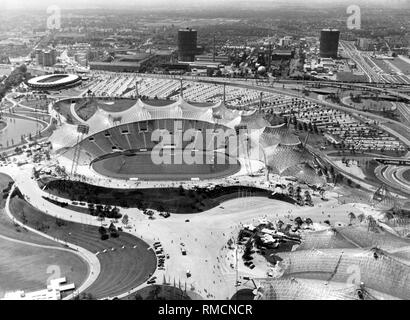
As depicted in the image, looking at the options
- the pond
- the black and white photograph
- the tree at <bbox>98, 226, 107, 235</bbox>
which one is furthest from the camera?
the pond

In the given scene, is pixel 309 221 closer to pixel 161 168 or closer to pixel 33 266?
pixel 161 168

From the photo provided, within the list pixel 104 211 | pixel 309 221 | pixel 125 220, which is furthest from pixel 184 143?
pixel 309 221

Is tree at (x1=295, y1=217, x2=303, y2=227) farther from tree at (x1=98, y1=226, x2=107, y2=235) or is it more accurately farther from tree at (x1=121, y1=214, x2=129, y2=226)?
tree at (x1=98, y1=226, x2=107, y2=235)

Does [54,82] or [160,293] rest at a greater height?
[54,82]

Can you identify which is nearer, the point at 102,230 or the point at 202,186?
the point at 102,230


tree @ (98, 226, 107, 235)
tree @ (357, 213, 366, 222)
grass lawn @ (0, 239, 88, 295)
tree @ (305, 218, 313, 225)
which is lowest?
grass lawn @ (0, 239, 88, 295)

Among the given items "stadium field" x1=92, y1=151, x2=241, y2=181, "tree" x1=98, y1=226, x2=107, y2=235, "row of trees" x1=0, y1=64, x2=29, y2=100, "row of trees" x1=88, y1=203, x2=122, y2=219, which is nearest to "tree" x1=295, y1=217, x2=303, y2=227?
"stadium field" x1=92, y1=151, x2=241, y2=181

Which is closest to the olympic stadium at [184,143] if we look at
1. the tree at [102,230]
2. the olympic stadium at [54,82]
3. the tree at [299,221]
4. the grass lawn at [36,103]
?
the tree at [299,221]
